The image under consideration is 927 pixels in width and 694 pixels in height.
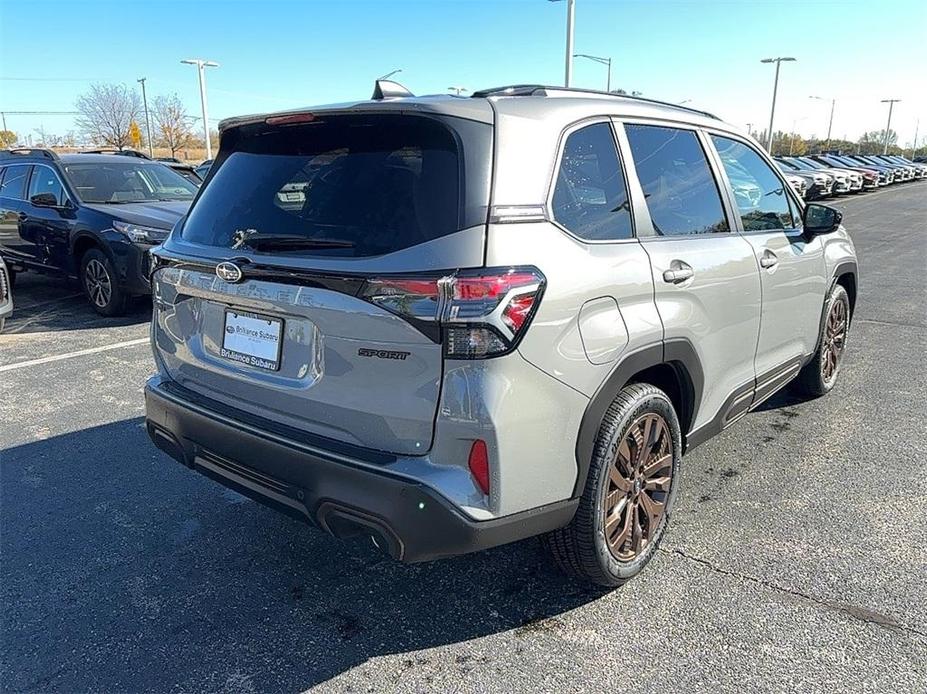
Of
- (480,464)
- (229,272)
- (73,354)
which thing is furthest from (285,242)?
(73,354)

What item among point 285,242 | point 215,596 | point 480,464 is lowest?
point 215,596

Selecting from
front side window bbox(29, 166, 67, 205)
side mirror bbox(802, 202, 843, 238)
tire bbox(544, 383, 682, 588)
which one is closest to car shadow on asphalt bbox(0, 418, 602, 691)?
tire bbox(544, 383, 682, 588)

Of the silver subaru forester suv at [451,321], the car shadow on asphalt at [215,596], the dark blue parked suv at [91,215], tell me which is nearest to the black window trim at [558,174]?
the silver subaru forester suv at [451,321]

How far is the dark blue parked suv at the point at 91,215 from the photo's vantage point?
23.8 ft

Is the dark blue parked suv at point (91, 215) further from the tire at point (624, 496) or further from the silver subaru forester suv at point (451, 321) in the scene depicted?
the tire at point (624, 496)

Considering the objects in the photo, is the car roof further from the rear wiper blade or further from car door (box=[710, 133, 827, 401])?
car door (box=[710, 133, 827, 401])

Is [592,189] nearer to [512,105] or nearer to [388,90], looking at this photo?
[512,105]

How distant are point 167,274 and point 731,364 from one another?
8.34 feet

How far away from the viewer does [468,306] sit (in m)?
2.01

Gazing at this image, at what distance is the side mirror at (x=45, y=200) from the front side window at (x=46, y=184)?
0.03 m

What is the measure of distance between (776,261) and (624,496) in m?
1.70

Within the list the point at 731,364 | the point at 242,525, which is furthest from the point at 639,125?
the point at 242,525

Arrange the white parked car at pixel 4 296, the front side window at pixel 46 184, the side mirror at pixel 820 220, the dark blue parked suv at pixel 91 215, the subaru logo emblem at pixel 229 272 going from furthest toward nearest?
the front side window at pixel 46 184, the dark blue parked suv at pixel 91 215, the white parked car at pixel 4 296, the side mirror at pixel 820 220, the subaru logo emblem at pixel 229 272

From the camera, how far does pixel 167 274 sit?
9.21 ft
